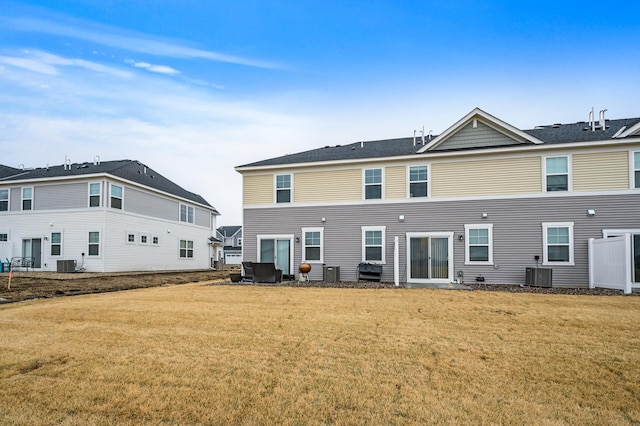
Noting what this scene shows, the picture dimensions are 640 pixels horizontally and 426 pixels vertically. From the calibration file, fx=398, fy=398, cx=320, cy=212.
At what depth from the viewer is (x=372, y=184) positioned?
17375 millimetres

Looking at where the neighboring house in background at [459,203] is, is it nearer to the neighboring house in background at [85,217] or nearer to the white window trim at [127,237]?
the neighboring house in background at [85,217]

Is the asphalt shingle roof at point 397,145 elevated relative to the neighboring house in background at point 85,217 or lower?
elevated

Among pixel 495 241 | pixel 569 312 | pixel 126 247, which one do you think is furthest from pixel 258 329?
pixel 126 247

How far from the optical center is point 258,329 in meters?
6.92

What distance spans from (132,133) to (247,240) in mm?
12005

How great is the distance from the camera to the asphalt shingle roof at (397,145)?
1569 cm

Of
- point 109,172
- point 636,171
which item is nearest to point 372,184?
point 636,171

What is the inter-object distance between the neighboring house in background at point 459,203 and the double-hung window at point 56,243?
505 inches

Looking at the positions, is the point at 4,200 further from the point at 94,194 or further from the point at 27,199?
the point at 94,194

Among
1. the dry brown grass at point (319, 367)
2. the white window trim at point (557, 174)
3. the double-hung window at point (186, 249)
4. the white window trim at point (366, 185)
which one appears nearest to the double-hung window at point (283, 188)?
the white window trim at point (366, 185)

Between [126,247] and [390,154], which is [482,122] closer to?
[390,154]

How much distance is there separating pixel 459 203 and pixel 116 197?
64.2ft

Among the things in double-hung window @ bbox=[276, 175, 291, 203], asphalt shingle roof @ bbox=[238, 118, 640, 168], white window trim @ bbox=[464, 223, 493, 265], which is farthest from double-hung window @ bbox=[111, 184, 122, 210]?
white window trim @ bbox=[464, 223, 493, 265]

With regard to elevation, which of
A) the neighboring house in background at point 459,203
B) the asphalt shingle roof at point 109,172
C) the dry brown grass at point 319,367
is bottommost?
the dry brown grass at point 319,367
